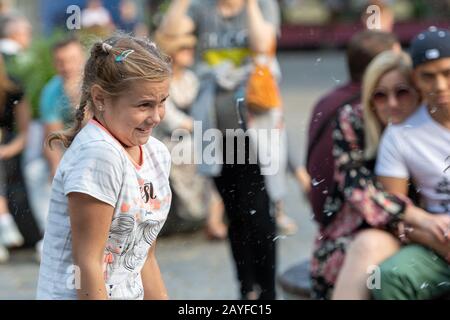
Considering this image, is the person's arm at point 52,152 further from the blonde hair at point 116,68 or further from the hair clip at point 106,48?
the hair clip at point 106,48

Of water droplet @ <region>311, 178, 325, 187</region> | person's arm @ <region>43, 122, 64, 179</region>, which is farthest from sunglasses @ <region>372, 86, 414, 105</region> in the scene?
person's arm @ <region>43, 122, 64, 179</region>

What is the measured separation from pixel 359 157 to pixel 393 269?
56 centimetres

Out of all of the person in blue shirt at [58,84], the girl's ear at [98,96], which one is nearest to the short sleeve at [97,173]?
the girl's ear at [98,96]

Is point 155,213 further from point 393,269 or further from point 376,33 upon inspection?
point 376,33

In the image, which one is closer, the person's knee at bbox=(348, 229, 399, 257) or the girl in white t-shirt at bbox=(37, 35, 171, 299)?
the girl in white t-shirt at bbox=(37, 35, 171, 299)

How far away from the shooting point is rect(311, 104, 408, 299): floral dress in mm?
3865

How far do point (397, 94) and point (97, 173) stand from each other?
5.63ft

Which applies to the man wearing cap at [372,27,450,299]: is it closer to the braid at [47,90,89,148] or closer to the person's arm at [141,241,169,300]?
the person's arm at [141,241,169,300]

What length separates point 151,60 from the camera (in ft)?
8.98

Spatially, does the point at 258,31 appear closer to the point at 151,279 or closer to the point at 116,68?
the point at 151,279

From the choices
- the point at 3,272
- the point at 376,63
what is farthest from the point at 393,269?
the point at 3,272

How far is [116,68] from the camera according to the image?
2705 mm

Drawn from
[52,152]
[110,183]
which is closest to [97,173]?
[110,183]

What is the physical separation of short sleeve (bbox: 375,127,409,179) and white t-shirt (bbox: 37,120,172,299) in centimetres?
130
